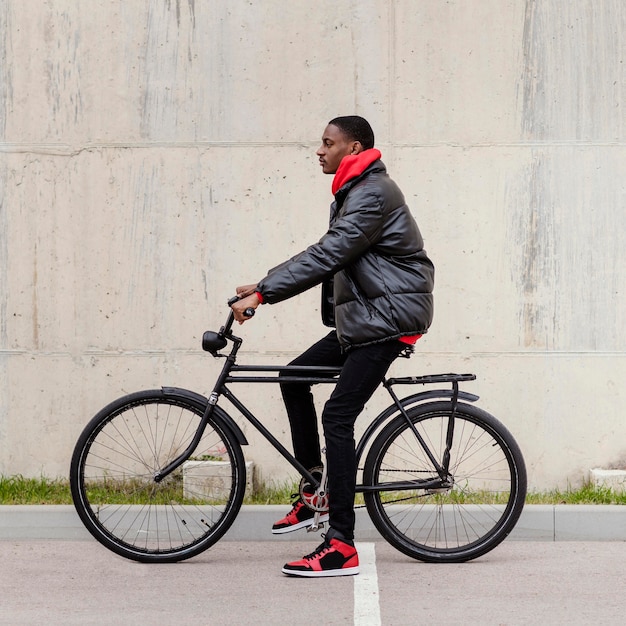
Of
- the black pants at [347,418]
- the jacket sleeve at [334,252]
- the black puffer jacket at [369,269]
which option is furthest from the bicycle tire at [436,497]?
the jacket sleeve at [334,252]

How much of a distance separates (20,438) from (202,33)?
284 cm

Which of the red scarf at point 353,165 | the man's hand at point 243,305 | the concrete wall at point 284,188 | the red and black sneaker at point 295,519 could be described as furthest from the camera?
the concrete wall at point 284,188

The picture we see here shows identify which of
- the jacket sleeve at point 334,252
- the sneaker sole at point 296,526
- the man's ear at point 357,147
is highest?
the man's ear at point 357,147

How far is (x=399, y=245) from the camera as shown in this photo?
5.18 meters

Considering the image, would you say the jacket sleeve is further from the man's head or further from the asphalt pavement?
the asphalt pavement

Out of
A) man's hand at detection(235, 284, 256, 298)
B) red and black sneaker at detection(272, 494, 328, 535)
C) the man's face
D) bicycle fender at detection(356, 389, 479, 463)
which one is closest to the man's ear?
the man's face

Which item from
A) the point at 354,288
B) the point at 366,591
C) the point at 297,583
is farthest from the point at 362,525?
the point at 354,288

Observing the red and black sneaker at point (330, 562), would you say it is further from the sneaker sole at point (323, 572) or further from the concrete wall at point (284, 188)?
the concrete wall at point (284, 188)

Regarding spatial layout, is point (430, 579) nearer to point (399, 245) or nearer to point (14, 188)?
point (399, 245)

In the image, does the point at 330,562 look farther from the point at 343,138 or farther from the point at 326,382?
the point at 343,138

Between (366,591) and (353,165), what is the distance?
1.94 m

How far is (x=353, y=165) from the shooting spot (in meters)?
5.16

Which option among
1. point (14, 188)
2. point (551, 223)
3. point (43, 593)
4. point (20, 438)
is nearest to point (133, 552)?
point (43, 593)

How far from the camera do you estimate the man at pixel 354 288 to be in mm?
5059
